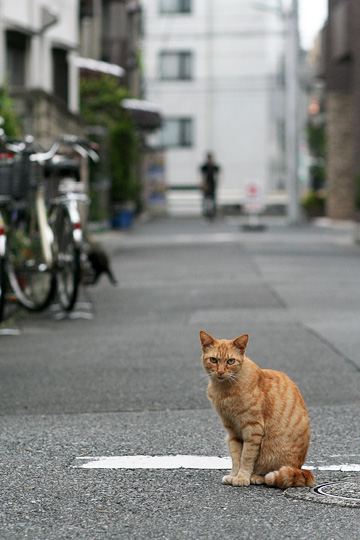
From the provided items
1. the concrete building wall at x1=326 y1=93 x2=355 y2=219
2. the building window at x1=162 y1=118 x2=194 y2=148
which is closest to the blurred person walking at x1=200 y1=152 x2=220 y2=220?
the concrete building wall at x1=326 y1=93 x2=355 y2=219

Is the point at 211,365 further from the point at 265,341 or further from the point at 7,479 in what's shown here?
A: the point at 265,341

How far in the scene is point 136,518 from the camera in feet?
16.9

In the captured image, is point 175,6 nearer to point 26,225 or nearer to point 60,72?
point 60,72

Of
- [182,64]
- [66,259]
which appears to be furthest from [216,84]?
[66,259]

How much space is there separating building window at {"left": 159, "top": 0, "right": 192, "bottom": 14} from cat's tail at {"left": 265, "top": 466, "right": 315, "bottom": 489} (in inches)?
2560

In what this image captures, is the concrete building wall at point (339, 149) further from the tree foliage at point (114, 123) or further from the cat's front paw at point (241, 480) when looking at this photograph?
the cat's front paw at point (241, 480)

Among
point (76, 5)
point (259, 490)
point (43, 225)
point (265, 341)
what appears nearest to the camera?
point (259, 490)

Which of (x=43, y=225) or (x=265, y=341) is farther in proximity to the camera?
(x=43, y=225)

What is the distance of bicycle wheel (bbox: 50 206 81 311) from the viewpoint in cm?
1266

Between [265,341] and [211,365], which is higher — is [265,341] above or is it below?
below

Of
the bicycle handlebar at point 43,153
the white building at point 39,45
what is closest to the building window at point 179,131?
the white building at point 39,45

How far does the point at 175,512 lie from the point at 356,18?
3502 cm

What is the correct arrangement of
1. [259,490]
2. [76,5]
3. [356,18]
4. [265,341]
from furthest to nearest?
1. [356,18]
2. [76,5]
3. [265,341]
4. [259,490]

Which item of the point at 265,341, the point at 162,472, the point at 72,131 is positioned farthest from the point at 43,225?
the point at 72,131
